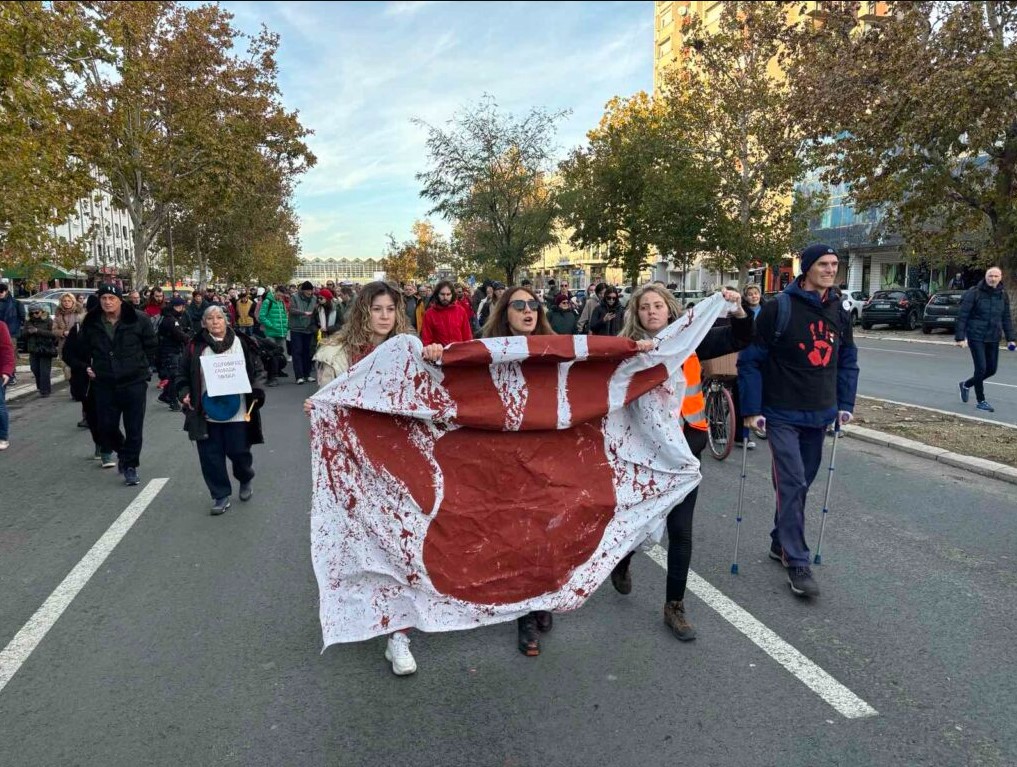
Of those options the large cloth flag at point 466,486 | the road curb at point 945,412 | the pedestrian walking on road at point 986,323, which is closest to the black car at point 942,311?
the road curb at point 945,412

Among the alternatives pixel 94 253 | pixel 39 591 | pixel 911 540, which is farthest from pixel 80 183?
pixel 94 253

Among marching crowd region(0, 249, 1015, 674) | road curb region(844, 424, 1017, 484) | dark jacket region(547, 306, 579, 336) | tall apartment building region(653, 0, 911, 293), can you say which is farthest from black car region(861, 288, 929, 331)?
road curb region(844, 424, 1017, 484)

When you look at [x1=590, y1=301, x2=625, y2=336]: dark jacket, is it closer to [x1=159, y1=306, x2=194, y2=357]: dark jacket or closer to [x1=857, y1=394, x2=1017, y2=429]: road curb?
A: [x1=857, y1=394, x2=1017, y2=429]: road curb

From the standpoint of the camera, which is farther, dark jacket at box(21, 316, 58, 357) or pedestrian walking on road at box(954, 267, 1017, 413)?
dark jacket at box(21, 316, 58, 357)

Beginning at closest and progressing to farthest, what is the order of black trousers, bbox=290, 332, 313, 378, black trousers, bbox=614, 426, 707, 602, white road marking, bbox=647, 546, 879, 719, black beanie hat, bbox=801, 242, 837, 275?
1. white road marking, bbox=647, 546, 879, 719
2. black trousers, bbox=614, 426, 707, 602
3. black beanie hat, bbox=801, 242, 837, 275
4. black trousers, bbox=290, 332, 313, 378

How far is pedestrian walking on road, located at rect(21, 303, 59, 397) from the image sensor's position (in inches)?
488

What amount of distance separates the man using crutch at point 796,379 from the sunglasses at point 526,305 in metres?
1.40

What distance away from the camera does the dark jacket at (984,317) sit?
32.4 feet

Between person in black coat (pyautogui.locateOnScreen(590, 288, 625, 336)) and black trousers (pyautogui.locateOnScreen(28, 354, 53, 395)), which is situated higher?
person in black coat (pyautogui.locateOnScreen(590, 288, 625, 336))

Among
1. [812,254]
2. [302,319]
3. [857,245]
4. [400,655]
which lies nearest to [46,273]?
[302,319]

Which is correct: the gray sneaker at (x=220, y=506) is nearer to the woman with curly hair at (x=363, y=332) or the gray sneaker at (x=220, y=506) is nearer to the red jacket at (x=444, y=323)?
the woman with curly hair at (x=363, y=332)

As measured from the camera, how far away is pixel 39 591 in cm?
449

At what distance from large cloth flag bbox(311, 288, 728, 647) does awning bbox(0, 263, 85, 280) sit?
63.0ft

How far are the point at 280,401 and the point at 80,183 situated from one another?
11043 mm
